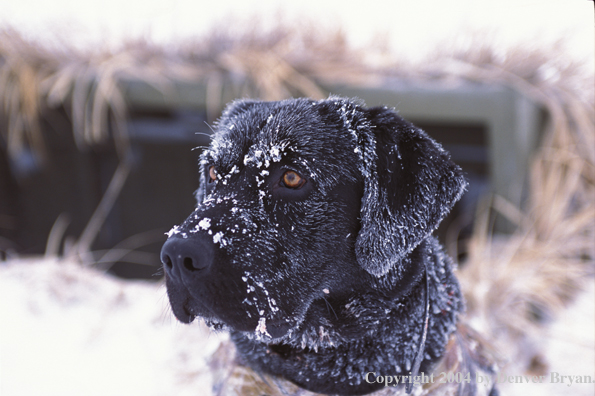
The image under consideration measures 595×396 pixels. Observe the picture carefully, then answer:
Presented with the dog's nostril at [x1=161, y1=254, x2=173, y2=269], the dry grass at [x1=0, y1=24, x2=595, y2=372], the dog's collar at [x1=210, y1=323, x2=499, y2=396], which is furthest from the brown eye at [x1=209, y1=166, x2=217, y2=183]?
the dry grass at [x1=0, y1=24, x2=595, y2=372]

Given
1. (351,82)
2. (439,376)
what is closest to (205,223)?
(439,376)

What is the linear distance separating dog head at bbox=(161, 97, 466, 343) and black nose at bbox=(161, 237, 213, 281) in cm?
2

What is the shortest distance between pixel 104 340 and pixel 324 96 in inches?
88.2

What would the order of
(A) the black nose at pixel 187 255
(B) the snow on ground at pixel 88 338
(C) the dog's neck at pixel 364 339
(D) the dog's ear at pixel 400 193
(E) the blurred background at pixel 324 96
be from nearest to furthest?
(A) the black nose at pixel 187 255
(D) the dog's ear at pixel 400 193
(C) the dog's neck at pixel 364 339
(B) the snow on ground at pixel 88 338
(E) the blurred background at pixel 324 96

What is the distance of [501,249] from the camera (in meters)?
3.39

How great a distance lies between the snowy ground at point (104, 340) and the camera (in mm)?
2396

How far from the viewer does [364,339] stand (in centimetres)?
148

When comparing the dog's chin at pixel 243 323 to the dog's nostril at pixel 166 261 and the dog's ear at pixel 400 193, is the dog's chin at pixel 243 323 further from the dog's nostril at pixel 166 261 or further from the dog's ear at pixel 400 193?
the dog's ear at pixel 400 193

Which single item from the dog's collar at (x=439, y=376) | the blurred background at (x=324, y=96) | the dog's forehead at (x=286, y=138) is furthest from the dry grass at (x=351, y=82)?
the dog's forehead at (x=286, y=138)

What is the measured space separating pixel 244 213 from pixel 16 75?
3142 mm

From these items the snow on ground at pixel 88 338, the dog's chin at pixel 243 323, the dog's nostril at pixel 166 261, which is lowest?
the snow on ground at pixel 88 338

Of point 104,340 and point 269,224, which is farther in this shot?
point 104,340

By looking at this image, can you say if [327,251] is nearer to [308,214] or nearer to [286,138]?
[308,214]

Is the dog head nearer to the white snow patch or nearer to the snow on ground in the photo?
the white snow patch
